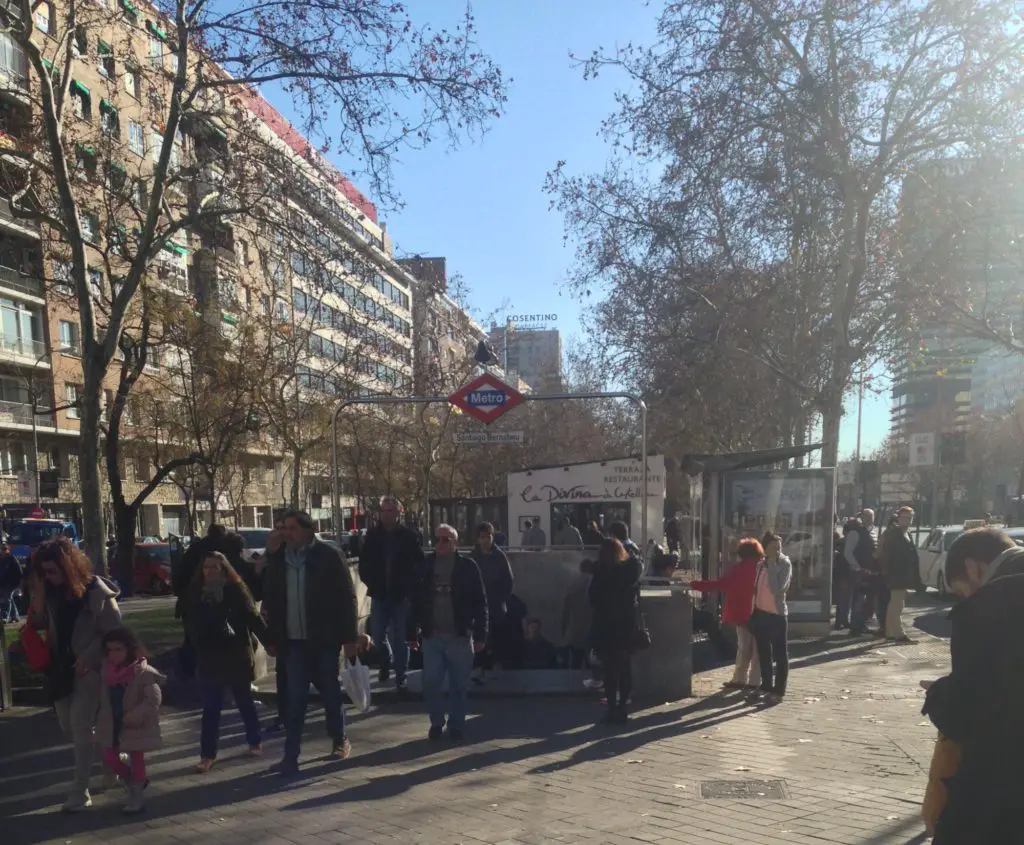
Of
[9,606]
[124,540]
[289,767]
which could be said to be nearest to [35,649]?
[289,767]

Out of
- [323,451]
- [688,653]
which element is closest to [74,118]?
[688,653]

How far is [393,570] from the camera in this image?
30.2 ft

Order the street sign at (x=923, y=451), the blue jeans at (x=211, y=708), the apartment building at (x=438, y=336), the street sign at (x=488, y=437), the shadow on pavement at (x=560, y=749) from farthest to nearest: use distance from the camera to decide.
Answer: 1. the apartment building at (x=438, y=336)
2. the street sign at (x=923, y=451)
3. the street sign at (x=488, y=437)
4. the blue jeans at (x=211, y=708)
5. the shadow on pavement at (x=560, y=749)

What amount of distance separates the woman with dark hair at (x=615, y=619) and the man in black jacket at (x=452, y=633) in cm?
119

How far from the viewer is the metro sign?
37.4ft

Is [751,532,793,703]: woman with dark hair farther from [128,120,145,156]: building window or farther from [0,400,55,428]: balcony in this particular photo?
[0,400,55,428]: balcony

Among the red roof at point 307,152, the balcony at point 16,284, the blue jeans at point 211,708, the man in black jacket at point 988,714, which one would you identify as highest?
the balcony at point 16,284

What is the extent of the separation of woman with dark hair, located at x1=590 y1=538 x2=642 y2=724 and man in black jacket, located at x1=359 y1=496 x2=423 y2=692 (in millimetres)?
1974

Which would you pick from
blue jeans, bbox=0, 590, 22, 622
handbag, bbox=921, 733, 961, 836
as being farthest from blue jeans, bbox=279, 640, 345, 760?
blue jeans, bbox=0, 590, 22, 622

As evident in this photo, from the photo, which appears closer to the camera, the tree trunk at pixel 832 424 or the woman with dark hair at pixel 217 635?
the woman with dark hair at pixel 217 635

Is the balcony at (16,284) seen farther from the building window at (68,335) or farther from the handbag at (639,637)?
the handbag at (639,637)

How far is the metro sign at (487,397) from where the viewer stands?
Result: 1141 centimetres

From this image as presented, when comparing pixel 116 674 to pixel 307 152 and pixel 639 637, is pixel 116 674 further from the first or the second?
pixel 307 152

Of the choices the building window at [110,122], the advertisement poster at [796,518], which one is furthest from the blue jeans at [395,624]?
the building window at [110,122]
